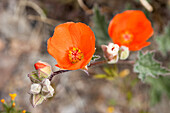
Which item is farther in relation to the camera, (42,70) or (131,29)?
(131,29)

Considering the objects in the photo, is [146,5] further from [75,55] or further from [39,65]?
[39,65]

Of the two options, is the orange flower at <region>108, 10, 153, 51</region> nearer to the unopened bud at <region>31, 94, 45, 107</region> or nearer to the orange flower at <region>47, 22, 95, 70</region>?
the orange flower at <region>47, 22, 95, 70</region>

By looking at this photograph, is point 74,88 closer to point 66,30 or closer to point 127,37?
point 127,37

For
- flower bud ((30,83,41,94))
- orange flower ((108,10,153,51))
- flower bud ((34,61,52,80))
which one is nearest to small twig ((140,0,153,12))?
orange flower ((108,10,153,51))

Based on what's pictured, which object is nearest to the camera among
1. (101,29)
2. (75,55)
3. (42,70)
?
(42,70)

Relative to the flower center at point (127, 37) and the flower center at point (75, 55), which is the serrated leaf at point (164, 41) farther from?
the flower center at point (75, 55)

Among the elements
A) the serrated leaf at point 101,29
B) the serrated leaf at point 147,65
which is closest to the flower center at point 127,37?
the serrated leaf at point 101,29

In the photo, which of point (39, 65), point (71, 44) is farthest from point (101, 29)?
point (39, 65)
